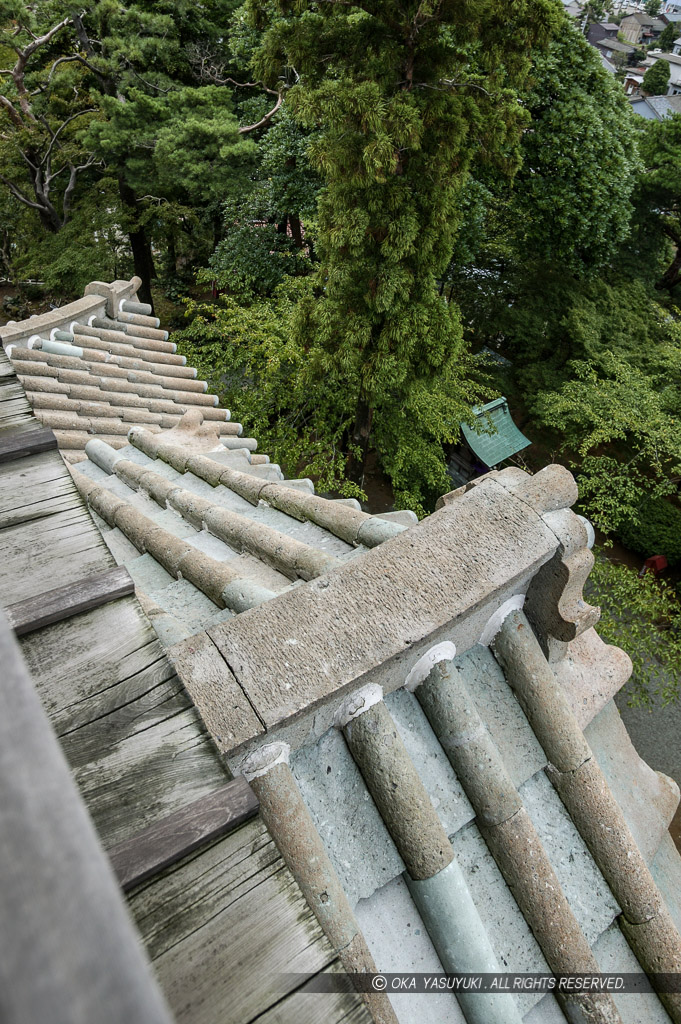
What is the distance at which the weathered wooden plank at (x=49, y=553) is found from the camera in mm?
1663

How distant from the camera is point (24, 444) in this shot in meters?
2.19

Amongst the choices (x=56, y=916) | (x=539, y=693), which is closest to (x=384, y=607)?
(x=539, y=693)

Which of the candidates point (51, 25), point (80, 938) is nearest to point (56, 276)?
point (51, 25)

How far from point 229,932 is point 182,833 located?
0.66ft

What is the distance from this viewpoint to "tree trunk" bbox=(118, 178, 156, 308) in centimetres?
1516

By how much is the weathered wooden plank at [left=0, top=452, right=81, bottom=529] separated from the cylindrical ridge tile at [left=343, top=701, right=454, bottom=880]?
1.24 meters

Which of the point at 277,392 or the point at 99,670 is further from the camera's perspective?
the point at 277,392

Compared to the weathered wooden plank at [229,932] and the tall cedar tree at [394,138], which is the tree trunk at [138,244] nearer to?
the tall cedar tree at [394,138]

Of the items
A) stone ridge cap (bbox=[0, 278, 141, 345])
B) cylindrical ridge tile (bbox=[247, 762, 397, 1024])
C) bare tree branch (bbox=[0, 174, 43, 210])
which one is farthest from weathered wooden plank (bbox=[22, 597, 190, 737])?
bare tree branch (bbox=[0, 174, 43, 210])

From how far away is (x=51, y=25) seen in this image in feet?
45.9

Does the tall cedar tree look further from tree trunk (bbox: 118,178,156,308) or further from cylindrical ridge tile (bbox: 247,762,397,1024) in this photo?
tree trunk (bbox: 118,178,156,308)

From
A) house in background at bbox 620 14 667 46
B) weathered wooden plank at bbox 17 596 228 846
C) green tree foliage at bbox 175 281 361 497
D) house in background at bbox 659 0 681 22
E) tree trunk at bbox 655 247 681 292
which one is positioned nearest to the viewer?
weathered wooden plank at bbox 17 596 228 846

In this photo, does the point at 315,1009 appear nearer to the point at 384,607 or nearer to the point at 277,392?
the point at 384,607

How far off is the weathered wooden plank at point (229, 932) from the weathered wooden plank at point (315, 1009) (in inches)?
0.5
